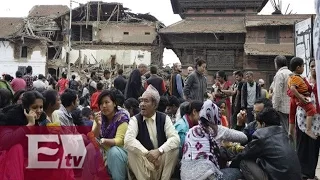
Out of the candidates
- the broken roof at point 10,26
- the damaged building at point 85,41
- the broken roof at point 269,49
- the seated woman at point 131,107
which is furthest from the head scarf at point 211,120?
the broken roof at point 10,26

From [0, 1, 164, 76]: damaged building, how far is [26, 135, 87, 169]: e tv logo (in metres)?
29.4

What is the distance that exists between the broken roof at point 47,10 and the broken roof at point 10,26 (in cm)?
250

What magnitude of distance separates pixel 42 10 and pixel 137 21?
1136 centimetres

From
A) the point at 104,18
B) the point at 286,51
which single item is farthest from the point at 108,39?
the point at 286,51

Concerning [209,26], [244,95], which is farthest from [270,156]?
[209,26]

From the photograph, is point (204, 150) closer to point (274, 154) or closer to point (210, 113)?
point (210, 113)

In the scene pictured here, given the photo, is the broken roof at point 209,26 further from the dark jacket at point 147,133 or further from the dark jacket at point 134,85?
the dark jacket at point 147,133

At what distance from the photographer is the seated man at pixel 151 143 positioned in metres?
4.59

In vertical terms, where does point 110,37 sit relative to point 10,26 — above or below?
below

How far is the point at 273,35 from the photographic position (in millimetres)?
25609

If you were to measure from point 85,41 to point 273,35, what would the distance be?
718 inches

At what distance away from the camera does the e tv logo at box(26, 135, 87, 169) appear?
4.36 m

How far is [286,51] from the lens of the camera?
2472 cm

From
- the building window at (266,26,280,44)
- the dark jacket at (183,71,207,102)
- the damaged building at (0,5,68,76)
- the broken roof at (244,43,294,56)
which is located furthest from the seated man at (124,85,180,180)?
the damaged building at (0,5,68,76)
